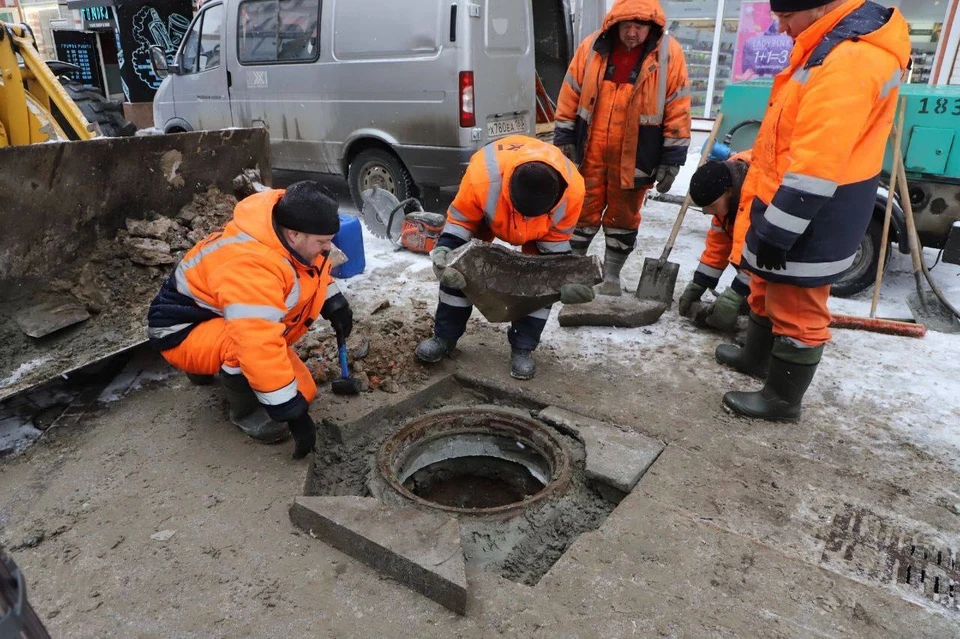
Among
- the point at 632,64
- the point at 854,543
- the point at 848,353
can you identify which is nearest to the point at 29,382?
the point at 854,543

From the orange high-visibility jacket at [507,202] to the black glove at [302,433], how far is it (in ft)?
4.19

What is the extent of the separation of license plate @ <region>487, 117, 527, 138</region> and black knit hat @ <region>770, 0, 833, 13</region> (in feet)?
10.9

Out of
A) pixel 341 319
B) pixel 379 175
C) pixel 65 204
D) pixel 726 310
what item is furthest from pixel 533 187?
pixel 379 175

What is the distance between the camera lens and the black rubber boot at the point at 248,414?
2.73 metres

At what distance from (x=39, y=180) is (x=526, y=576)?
3220mm

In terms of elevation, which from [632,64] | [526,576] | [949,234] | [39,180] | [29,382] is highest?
[632,64]

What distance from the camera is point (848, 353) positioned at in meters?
3.78

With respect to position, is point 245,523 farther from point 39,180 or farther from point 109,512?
point 39,180

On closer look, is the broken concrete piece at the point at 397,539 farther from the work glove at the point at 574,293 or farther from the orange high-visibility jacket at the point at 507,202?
the orange high-visibility jacket at the point at 507,202

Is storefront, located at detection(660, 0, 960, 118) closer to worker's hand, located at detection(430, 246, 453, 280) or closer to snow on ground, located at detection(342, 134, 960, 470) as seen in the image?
snow on ground, located at detection(342, 134, 960, 470)

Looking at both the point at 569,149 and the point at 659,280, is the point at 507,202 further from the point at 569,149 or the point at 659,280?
the point at 659,280

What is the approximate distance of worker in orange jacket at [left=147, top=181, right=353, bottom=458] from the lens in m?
2.33

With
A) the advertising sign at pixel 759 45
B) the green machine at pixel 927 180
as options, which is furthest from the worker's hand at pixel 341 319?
the advertising sign at pixel 759 45

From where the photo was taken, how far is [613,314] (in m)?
4.07
